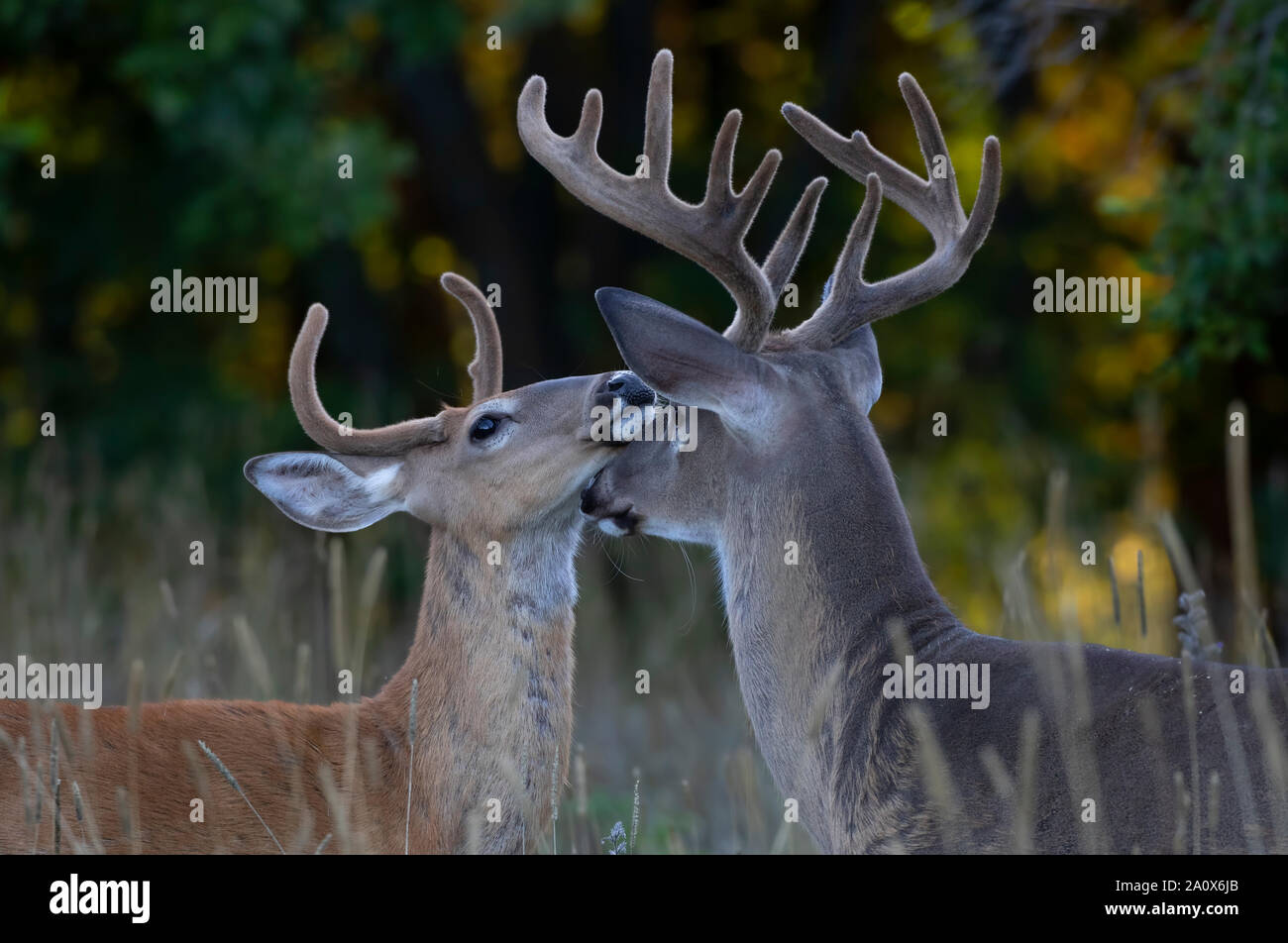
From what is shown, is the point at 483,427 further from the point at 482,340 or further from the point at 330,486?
the point at 482,340

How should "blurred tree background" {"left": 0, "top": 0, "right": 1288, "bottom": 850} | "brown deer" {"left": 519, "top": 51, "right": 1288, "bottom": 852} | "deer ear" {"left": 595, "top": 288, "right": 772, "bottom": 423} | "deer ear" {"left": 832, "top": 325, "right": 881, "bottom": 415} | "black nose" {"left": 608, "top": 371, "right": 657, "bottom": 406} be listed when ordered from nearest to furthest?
"brown deer" {"left": 519, "top": 51, "right": 1288, "bottom": 852} < "deer ear" {"left": 595, "top": 288, "right": 772, "bottom": 423} < "deer ear" {"left": 832, "top": 325, "right": 881, "bottom": 415} < "black nose" {"left": 608, "top": 371, "right": 657, "bottom": 406} < "blurred tree background" {"left": 0, "top": 0, "right": 1288, "bottom": 850}

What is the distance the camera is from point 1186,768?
3395mm

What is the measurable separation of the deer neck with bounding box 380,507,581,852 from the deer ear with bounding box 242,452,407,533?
0.76ft

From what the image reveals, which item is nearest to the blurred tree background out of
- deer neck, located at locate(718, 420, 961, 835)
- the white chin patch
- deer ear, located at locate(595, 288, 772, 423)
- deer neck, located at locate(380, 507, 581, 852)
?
deer neck, located at locate(380, 507, 581, 852)

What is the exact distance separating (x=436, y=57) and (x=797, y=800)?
23.2 feet

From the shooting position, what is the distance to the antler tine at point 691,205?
4.27m

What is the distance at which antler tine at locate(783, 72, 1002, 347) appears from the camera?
4.43 metres

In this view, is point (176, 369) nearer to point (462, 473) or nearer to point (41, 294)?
point (41, 294)

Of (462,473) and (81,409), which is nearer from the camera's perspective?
(462,473)

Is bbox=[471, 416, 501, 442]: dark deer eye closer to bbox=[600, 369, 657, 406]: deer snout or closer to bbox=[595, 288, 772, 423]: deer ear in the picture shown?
bbox=[600, 369, 657, 406]: deer snout

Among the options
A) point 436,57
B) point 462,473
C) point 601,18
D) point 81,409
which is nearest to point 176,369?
point 81,409

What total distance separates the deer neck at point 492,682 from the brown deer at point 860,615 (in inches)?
13.1

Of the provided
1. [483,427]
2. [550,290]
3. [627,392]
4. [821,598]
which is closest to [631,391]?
[627,392]
